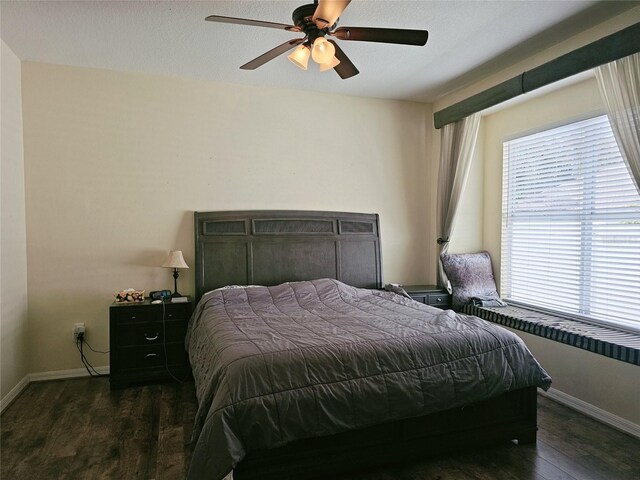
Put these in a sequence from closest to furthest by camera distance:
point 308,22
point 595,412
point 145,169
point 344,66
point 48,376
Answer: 1. point 308,22
2. point 344,66
3. point 595,412
4. point 48,376
5. point 145,169

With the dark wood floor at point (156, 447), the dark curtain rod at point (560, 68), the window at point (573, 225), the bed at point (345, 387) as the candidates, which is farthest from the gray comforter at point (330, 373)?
the dark curtain rod at point (560, 68)

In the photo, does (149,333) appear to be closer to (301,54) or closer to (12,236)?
(12,236)

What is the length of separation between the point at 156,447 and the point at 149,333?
122cm

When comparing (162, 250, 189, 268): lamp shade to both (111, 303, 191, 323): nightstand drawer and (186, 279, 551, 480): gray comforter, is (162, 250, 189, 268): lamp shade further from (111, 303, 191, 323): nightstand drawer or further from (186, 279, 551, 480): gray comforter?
(186, 279, 551, 480): gray comforter

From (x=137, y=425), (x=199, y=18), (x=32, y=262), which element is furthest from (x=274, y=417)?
(x=32, y=262)

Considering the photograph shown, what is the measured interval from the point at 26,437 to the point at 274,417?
1.86 meters

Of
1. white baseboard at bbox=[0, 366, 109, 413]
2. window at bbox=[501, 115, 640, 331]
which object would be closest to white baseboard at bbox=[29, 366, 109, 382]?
white baseboard at bbox=[0, 366, 109, 413]

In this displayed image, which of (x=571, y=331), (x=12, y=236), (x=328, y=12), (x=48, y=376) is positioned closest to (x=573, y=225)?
(x=571, y=331)

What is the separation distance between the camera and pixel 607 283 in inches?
122

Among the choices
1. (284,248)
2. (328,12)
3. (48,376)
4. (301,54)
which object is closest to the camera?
(328,12)

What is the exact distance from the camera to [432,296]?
418cm

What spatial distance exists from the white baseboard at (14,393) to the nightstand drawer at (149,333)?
83cm

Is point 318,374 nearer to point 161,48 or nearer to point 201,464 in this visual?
point 201,464

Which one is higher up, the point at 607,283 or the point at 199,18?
the point at 199,18
